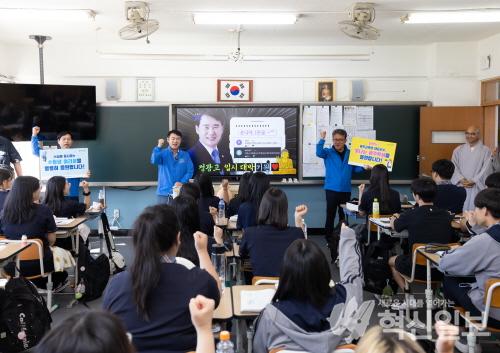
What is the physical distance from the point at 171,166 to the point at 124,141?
122 cm

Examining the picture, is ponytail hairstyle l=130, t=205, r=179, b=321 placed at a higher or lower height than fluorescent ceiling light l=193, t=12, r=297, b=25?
lower

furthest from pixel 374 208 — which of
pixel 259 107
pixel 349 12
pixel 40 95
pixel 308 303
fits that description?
pixel 40 95

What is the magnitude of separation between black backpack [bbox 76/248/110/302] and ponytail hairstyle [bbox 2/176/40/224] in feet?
1.88

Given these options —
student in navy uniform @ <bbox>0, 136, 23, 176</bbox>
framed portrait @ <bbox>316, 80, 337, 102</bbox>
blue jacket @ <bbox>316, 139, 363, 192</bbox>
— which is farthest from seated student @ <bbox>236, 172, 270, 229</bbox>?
student in navy uniform @ <bbox>0, 136, 23, 176</bbox>

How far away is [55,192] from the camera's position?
5.14 m

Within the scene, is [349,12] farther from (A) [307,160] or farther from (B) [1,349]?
(B) [1,349]

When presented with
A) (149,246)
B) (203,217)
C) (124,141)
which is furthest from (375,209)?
(124,141)

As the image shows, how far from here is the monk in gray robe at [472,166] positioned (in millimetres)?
6727

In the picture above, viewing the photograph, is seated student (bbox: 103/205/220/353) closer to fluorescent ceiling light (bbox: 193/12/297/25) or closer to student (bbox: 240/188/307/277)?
student (bbox: 240/188/307/277)

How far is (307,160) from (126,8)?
3692 mm

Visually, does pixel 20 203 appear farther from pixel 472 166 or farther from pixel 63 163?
pixel 472 166

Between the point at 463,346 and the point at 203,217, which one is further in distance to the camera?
the point at 203,217

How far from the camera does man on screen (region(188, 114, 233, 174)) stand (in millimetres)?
7582

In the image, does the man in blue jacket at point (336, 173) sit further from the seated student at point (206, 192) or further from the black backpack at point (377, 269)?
the seated student at point (206, 192)
